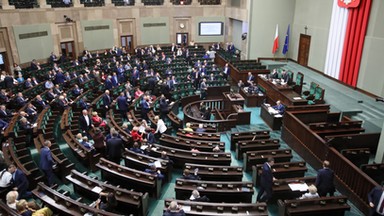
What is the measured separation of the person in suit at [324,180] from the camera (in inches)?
271

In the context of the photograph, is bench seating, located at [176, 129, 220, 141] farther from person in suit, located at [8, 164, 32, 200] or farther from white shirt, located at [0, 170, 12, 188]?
white shirt, located at [0, 170, 12, 188]

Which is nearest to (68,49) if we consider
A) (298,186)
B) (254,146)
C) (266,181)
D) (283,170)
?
(254,146)

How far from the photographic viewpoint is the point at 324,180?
6.94 m

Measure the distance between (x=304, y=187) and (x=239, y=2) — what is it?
63.1ft

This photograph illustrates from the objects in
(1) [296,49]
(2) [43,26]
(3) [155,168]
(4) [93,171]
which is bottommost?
(4) [93,171]

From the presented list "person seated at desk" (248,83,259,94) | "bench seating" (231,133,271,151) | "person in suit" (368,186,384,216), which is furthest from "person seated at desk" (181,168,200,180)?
"person seated at desk" (248,83,259,94)

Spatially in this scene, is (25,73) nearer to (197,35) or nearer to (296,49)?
(197,35)

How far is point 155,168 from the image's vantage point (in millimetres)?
7508

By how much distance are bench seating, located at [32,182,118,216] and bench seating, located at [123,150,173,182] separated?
7.14ft

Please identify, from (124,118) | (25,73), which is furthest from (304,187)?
(25,73)

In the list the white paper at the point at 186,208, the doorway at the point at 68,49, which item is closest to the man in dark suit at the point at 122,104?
the white paper at the point at 186,208

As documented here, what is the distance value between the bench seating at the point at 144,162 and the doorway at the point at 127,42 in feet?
60.1

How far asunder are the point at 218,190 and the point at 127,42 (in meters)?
20.8

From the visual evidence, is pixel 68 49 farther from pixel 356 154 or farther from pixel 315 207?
pixel 315 207
